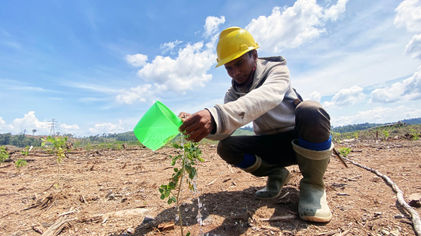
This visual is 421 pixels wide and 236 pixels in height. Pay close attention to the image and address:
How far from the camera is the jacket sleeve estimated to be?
4.67 ft

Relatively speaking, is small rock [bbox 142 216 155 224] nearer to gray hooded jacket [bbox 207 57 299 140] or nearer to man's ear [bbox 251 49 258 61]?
gray hooded jacket [bbox 207 57 299 140]

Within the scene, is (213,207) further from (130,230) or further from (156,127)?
(156,127)

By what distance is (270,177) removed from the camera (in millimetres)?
2773

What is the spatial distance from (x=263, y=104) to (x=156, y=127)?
2.75 ft

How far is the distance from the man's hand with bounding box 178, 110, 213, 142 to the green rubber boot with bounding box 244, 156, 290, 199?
1623mm

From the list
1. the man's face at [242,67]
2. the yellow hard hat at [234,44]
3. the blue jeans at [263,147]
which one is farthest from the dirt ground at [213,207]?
the yellow hard hat at [234,44]

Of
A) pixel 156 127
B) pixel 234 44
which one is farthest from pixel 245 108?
pixel 234 44

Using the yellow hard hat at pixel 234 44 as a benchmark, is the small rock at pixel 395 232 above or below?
below

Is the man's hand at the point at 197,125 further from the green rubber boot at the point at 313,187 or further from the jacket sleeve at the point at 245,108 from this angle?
the green rubber boot at the point at 313,187

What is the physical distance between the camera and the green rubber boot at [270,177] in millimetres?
2587

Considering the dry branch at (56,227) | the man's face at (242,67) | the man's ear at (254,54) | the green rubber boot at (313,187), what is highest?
the man's ear at (254,54)

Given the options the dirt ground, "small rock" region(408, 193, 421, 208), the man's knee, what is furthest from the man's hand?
"small rock" region(408, 193, 421, 208)

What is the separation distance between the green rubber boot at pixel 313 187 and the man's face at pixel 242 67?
96cm

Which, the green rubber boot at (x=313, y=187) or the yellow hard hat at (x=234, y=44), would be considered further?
the yellow hard hat at (x=234, y=44)
